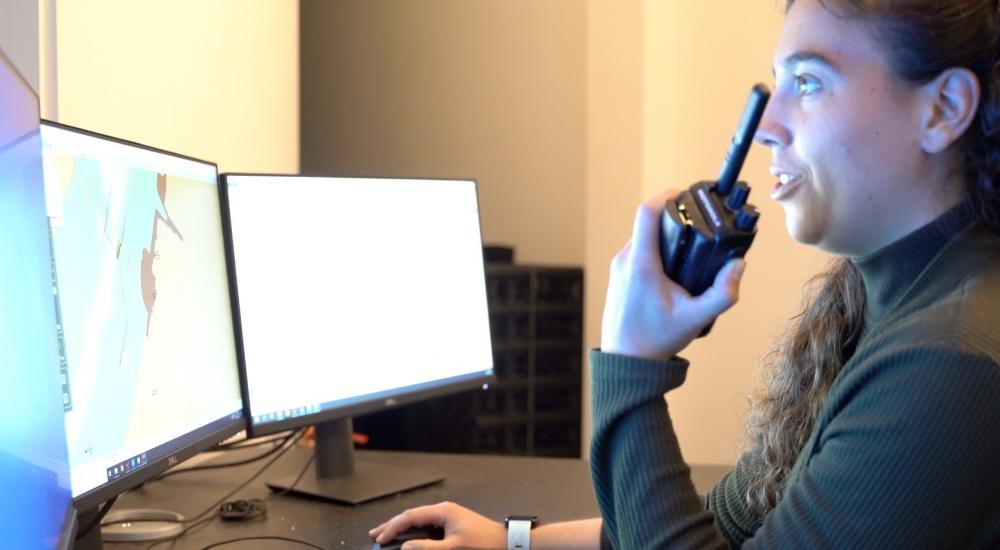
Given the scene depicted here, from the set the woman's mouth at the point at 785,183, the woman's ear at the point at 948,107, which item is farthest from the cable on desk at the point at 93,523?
the woman's ear at the point at 948,107

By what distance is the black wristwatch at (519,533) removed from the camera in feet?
3.88

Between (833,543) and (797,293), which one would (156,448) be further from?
(797,293)

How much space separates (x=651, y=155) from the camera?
279cm

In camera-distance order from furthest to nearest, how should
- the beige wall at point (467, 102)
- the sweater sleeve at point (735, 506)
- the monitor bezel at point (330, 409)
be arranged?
the beige wall at point (467, 102)
the monitor bezel at point (330, 409)
the sweater sleeve at point (735, 506)

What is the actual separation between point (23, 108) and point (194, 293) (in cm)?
55

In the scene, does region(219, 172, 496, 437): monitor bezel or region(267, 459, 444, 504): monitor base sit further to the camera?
region(267, 459, 444, 504): monitor base

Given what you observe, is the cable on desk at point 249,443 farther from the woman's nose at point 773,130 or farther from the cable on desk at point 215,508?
the woman's nose at point 773,130

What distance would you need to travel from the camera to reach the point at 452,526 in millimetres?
1188

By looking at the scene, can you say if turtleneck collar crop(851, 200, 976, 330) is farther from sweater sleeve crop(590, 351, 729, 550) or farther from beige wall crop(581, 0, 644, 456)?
beige wall crop(581, 0, 644, 456)

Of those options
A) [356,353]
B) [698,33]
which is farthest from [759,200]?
[356,353]

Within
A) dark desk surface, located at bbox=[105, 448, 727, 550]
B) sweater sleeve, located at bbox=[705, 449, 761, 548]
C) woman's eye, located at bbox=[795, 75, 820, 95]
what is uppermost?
woman's eye, located at bbox=[795, 75, 820, 95]

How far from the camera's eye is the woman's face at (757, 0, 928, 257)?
909 millimetres

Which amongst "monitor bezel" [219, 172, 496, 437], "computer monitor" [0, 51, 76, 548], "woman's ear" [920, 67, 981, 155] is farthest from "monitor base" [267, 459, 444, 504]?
"woman's ear" [920, 67, 981, 155]

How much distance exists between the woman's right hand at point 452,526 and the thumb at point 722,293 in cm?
46
